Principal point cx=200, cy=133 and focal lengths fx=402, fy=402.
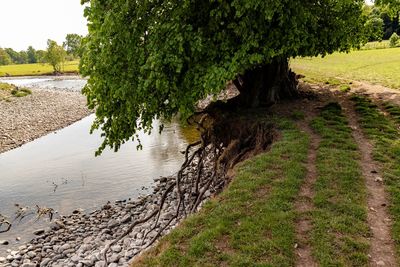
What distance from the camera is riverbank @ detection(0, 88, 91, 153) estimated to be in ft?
130

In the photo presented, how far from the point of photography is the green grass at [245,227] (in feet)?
31.0

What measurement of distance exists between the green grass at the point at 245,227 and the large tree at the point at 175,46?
13.6ft

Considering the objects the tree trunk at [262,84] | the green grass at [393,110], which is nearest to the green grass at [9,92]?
the tree trunk at [262,84]

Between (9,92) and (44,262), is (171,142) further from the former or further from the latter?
(9,92)

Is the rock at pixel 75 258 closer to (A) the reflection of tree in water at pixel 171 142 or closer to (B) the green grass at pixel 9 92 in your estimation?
(A) the reflection of tree in water at pixel 171 142

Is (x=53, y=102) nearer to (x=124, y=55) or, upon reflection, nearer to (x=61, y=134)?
(x=61, y=134)

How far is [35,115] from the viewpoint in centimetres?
5078

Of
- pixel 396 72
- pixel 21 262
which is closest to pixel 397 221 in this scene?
pixel 21 262

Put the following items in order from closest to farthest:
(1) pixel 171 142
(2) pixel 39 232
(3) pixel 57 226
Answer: (2) pixel 39 232 → (3) pixel 57 226 → (1) pixel 171 142

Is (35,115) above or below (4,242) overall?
above

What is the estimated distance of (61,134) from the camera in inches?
1620

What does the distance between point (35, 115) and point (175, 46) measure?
40.6 metres

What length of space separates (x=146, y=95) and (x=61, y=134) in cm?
2778

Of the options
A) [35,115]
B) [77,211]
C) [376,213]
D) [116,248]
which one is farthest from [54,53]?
[376,213]
